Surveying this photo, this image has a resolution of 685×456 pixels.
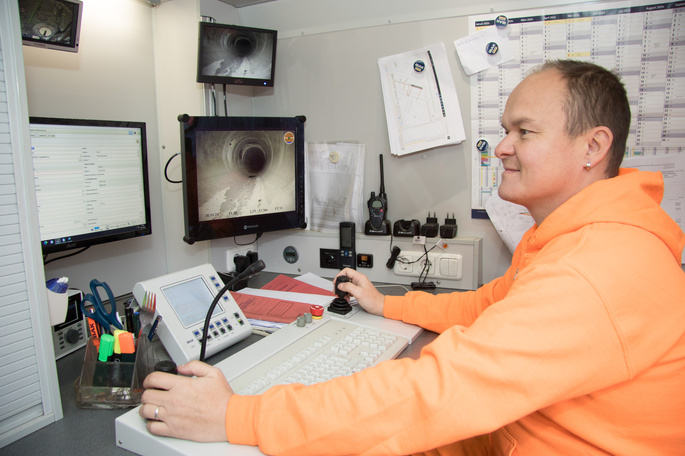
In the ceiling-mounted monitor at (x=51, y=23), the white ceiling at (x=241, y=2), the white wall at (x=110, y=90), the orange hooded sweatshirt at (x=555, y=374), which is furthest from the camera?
the white ceiling at (x=241, y=2)

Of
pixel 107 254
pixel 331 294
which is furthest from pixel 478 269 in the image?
pixel 107 254

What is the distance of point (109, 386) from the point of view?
91 centimetres

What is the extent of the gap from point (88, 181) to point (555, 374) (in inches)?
50.2

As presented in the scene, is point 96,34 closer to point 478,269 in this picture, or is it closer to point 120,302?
point 120,302

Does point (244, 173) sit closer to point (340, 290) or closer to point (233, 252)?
point (233, 252)

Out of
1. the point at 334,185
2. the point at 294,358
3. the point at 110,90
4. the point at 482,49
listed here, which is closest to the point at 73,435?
the point at 294,358

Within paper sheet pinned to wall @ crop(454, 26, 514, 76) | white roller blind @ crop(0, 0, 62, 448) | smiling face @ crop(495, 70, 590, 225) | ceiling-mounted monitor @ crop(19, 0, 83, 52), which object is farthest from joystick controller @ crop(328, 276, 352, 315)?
ceiling-mounted monitor @ crop(19, 0, 83, 52)

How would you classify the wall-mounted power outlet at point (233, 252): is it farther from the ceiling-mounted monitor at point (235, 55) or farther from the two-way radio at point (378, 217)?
the ceiling-mounted monitor at point (235, 55)

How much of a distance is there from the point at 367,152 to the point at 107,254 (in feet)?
3.24

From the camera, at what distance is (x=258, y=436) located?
72 cm

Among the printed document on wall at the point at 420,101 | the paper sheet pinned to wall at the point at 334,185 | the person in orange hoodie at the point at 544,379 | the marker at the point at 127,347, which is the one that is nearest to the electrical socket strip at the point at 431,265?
the paper sheet pinned to wall at the point at 334,185

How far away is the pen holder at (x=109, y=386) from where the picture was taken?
2.96ft

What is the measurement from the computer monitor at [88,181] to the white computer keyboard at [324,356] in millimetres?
714

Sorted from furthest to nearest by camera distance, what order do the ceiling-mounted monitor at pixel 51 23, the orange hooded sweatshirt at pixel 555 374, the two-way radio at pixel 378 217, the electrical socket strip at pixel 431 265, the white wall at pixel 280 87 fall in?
the two-way radio at pixel 378 217
the electrical socket strip at pixel 431 265
the white wall at pixel 280 87
the ceiling-mounted monitor at pixel 51 23
the orange hooded sweatshirt at pixel 555 374
